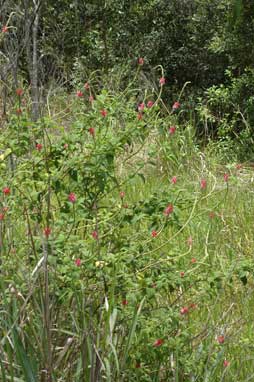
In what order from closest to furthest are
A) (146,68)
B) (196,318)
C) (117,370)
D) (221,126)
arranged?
1. (117,370)
2. (196,318)
3. (221,126)
4. (146,68)

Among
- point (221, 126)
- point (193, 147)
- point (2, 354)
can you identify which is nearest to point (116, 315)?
point (2, 354)

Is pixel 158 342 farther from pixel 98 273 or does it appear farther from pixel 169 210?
pixel 169 210

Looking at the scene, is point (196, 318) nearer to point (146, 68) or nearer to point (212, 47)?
point (212, 47)

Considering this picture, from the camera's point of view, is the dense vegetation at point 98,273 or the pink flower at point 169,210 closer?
the dense vegetation at point 98,273

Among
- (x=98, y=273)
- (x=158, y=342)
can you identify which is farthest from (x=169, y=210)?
(x=158, y=342)

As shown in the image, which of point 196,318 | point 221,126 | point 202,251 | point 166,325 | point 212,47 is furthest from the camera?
point 212,47

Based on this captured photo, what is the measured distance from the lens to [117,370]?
105 inches

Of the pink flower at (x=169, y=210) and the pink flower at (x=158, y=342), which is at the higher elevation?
the pink flower at (x=169, y=210)

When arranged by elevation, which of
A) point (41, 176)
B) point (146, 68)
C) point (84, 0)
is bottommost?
point (146, 68)

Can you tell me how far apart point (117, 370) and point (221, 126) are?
19.9 feet

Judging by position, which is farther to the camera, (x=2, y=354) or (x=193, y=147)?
(x=193, y=147)

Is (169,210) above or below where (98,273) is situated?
above

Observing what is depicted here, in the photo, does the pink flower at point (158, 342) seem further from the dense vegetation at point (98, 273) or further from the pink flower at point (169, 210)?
the pink flower at point (169, 210)

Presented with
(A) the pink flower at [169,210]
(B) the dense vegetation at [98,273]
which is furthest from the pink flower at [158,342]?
(A) the pink flower at [169,210]
